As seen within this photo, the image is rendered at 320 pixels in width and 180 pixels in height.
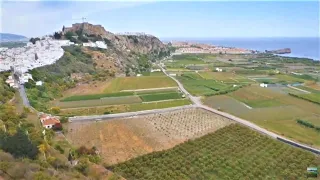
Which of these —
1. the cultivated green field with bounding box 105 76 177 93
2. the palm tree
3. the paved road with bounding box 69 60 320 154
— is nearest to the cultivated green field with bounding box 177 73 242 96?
the cultivated green field with bounding box 105 76 177 93

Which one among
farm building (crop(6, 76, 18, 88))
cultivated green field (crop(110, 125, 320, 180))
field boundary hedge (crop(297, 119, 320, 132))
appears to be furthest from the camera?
farm building (crop(6, 76, 18, 88))

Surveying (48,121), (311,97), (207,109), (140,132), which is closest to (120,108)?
(140,132)

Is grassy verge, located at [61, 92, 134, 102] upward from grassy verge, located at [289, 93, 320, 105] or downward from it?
downward

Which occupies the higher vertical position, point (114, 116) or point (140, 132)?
point (114, 116)

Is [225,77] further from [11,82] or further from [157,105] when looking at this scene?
[11,82]

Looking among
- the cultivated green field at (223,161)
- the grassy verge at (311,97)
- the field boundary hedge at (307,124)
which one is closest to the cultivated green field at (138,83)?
the grassy verge at (311,97)

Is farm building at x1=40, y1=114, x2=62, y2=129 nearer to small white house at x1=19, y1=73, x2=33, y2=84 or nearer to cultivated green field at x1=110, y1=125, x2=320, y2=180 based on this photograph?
cultivated green field at x1=110, y1=125, x2=320, y2=180
